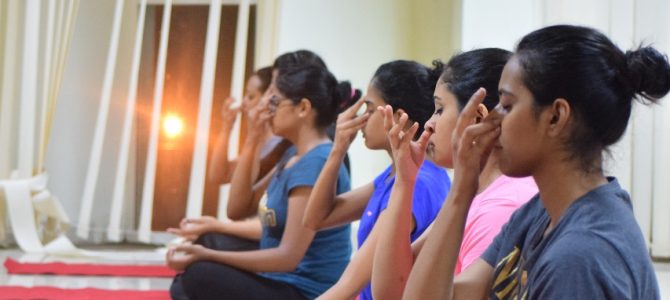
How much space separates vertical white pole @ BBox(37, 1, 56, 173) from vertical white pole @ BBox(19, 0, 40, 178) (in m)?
0.04

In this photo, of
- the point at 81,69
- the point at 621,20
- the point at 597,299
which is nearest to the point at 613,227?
the point at 597,299

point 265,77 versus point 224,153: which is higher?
point 265,77

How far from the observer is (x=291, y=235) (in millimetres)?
2531

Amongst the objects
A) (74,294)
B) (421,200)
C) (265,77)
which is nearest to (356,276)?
(421,200)

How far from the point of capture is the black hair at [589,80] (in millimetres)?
1210

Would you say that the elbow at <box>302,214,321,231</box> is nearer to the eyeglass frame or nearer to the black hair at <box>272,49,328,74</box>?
the eyeglass frame

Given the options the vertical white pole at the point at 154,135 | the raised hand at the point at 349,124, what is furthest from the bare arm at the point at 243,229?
the vertical white pole at the point at 154,135

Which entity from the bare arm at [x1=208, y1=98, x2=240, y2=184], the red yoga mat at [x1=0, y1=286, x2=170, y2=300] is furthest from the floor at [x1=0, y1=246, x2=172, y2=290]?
the bare arm at [x1=208, y1=98, x2=240, y2=184]

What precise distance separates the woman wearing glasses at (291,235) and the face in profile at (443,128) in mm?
839

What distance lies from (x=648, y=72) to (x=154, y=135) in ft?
11.7

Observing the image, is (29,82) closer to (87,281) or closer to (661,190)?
(87,281)

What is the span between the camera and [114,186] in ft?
15.3

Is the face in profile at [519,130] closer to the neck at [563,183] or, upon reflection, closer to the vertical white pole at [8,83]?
the neck at [563,183]

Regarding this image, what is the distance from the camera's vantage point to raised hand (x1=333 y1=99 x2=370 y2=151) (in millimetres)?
2199
